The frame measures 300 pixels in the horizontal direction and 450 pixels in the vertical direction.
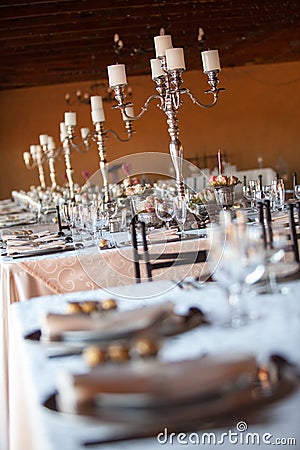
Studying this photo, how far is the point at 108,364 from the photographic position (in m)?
1.56

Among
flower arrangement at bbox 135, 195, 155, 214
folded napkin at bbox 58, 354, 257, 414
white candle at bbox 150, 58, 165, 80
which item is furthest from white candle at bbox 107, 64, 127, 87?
folded napkin at bbox 58, 354, 257, 414

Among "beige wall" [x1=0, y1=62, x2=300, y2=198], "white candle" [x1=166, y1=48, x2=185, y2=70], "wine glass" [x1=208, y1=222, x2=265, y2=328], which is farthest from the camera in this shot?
"beige wall" [x1=0, y1=62, x2=300, y2=198]

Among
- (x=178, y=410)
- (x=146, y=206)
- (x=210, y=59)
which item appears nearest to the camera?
(x=178, y=410)

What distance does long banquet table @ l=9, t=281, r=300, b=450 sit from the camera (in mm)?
1341

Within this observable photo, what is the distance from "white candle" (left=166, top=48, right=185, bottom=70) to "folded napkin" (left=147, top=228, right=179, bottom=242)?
94cm

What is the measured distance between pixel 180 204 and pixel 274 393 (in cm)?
290

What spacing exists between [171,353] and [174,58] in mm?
3013

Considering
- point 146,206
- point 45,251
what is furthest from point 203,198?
point 45,251

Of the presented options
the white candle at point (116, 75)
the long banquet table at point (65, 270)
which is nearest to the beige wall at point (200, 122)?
the white candle at point (116, 75)

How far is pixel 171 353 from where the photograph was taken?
5.68 feet

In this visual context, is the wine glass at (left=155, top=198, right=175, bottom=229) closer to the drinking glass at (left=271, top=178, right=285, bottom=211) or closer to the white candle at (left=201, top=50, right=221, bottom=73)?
the drinking glass at (left=271, top=178, right=285, bottom=211)

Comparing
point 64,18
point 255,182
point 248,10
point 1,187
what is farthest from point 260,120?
point 255,182

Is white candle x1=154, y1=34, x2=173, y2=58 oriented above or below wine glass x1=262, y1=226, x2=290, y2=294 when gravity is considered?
above

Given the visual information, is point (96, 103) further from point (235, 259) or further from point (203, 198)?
point (235, 259)
